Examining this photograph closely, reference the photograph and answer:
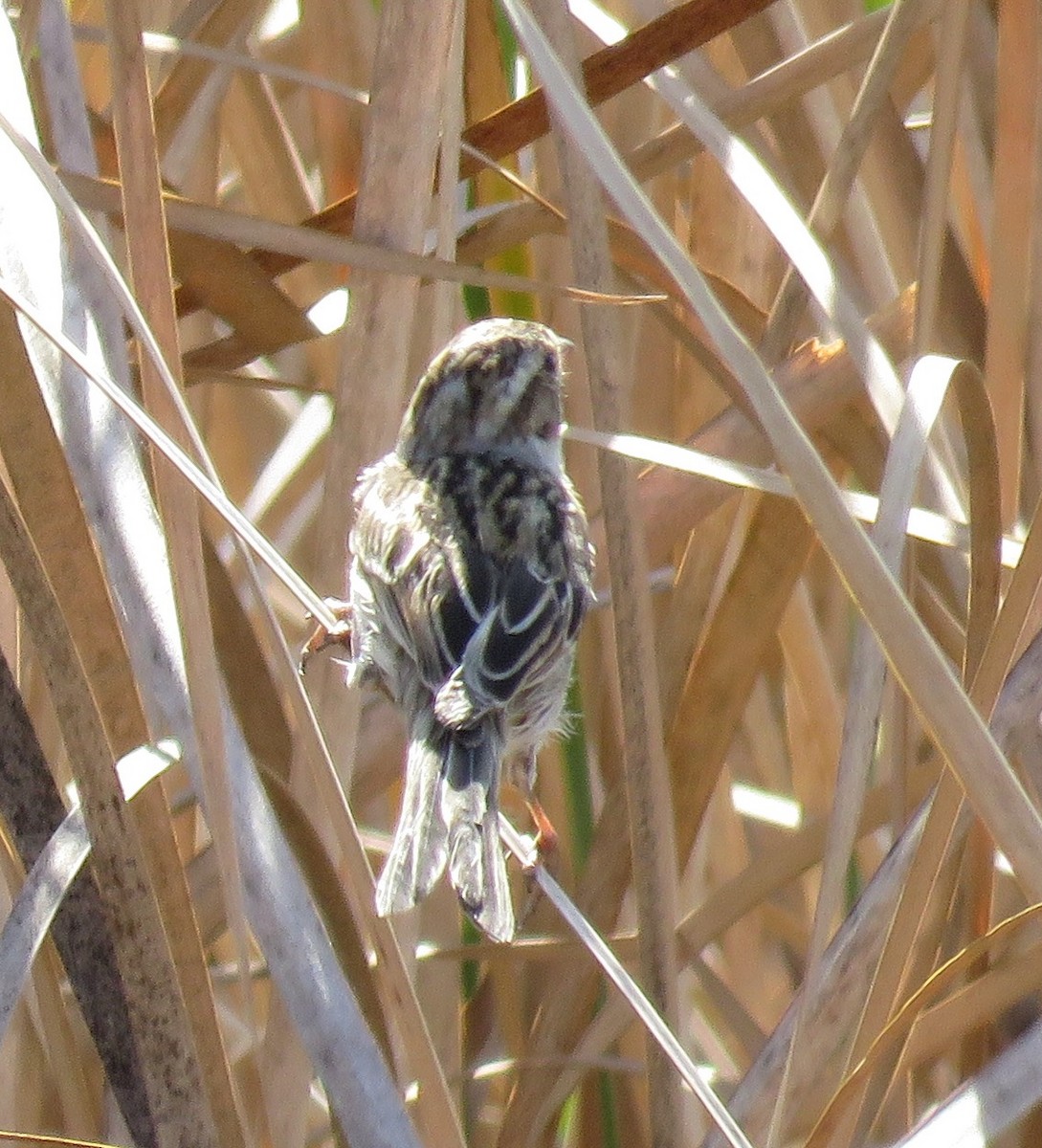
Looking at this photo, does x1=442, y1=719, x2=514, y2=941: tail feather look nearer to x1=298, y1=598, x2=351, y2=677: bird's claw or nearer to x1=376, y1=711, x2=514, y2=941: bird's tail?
x1=376, y1=711, x2=514, y2=941: bird's tail

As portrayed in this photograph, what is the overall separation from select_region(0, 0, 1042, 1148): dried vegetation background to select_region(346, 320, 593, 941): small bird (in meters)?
0.10

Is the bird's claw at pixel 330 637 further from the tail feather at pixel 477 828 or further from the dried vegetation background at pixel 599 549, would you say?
the tail feather at pixel 477 828

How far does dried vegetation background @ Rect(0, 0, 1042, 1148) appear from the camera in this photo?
1.74 meters

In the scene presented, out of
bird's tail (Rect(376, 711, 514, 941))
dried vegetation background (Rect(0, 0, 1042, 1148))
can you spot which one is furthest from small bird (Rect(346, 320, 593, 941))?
→ dried vegetation background (Rect(0, 0, 1042, 1148))

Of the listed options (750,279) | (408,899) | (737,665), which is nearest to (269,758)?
(408,899)

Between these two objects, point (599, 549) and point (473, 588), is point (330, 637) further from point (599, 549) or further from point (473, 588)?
point (599, 549)

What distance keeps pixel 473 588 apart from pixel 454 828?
61 cm

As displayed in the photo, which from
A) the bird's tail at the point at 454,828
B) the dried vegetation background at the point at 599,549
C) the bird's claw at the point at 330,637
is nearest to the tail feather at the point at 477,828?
the bird's tail at the point at 454,828

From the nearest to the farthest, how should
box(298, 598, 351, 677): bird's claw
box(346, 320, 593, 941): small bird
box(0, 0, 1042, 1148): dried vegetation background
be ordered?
box(0, 0, 1042, 1148): dried vegetation background → box(346, 320, 593, 941): small bird → box(298, 598, 351, 677): bird's claw

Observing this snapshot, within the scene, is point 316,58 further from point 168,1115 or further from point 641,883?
point 168,1115

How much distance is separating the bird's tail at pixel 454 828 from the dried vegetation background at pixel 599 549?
113 mm

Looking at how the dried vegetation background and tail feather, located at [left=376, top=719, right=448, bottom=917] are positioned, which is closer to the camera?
the dried vegetation background

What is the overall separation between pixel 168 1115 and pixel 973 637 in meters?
1.08

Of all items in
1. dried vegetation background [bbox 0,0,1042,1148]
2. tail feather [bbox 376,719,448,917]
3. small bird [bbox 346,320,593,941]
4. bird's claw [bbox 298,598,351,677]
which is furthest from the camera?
bird's claw [bbox 298,598,351,677]
